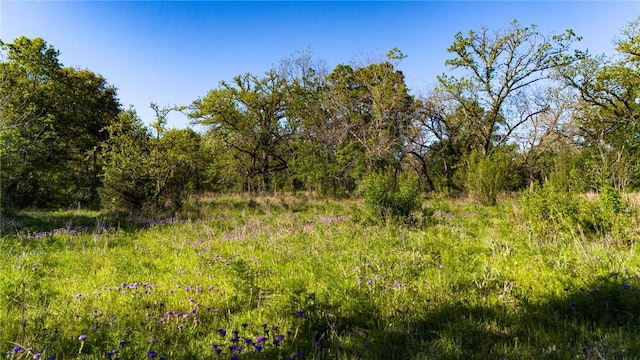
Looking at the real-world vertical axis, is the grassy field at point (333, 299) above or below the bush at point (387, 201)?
below

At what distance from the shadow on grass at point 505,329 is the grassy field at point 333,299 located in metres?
0.01

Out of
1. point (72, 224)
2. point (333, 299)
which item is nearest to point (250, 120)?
point (72, 224)

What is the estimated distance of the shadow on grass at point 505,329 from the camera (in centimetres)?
248

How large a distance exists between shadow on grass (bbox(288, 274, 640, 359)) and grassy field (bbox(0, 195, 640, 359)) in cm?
1

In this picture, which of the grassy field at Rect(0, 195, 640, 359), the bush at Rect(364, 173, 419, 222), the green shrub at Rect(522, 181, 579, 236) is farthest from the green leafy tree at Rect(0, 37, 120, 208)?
the green shrub at Rect(522, 181, 579, 236)

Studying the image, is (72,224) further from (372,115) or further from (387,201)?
(372,115)

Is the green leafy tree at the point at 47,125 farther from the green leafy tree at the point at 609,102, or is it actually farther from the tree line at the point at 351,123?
the green leafy tree at the point at 609,102

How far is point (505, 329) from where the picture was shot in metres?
2.85

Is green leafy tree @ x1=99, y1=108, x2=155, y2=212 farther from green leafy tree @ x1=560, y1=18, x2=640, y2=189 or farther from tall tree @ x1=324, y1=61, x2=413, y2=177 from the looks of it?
green leafy tree @ x1=560, y1=18, x2=640, y2=189

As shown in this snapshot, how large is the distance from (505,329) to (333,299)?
5.29 ft

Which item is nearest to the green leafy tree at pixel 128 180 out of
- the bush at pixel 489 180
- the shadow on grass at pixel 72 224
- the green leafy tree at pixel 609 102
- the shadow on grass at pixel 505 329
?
the shadow on grass at pixel 72 224

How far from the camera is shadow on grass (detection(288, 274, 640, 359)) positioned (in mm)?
2477

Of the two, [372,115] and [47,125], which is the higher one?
[372,115]

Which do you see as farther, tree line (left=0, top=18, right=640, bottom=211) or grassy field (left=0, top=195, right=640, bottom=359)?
tree line (left=0, top=18, right=640, bottom=211)
